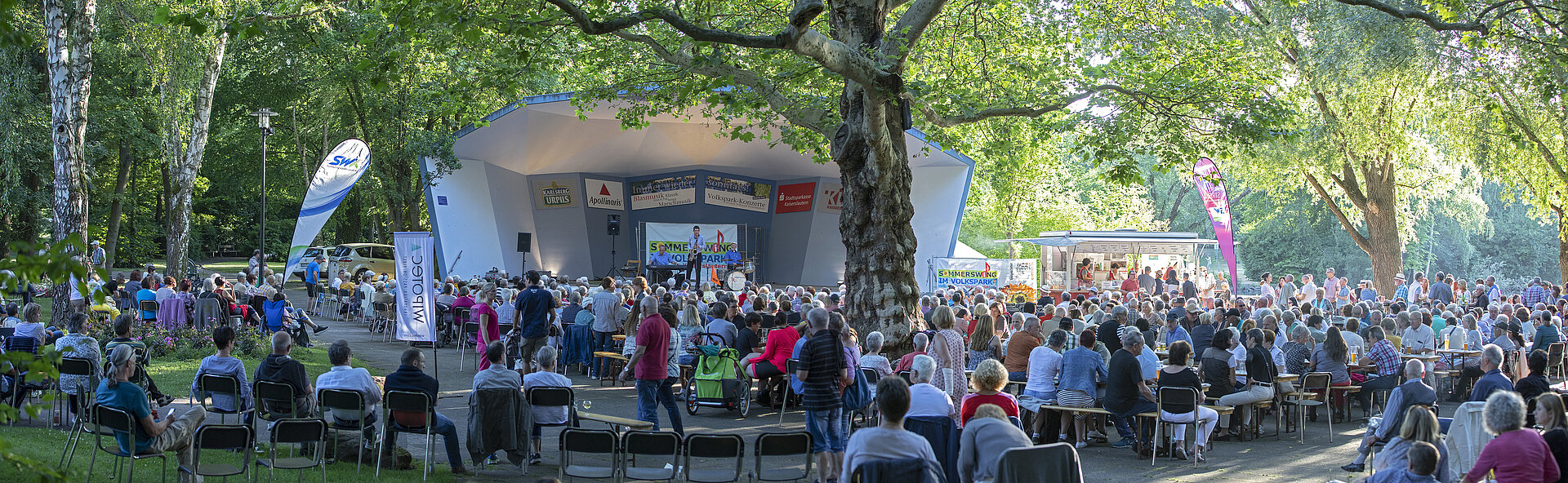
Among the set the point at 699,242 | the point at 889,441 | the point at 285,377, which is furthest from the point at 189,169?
the point at 889,441

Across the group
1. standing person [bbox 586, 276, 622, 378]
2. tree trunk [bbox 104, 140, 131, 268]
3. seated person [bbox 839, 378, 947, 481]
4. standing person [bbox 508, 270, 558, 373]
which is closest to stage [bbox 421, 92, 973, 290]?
standing person [bbox 586, 276, 622, 378]

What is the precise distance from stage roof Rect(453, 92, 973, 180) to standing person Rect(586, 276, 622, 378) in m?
11.0

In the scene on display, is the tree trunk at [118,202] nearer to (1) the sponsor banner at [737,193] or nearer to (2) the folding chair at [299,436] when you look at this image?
(1) the sponsor banner at [737,193]

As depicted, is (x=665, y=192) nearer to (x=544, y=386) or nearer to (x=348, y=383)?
(x=544, y=386)

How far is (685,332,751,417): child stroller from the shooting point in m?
9.91

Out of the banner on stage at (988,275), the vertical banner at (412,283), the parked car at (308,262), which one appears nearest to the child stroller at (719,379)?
the vertical banner at (412,283)

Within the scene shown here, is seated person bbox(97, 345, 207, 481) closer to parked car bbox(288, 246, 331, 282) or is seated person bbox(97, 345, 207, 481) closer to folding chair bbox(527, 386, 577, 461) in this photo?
folding chair bbox(527, 386, 577, 461)

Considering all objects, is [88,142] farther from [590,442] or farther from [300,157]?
[590,442]

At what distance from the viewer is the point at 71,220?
1316 centimetres

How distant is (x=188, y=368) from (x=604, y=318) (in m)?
4.87

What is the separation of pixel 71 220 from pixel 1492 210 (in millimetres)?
54870

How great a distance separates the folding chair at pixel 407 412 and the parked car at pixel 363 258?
22.6 meters

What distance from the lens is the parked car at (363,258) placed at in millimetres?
28344

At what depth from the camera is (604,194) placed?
97.5 ft
